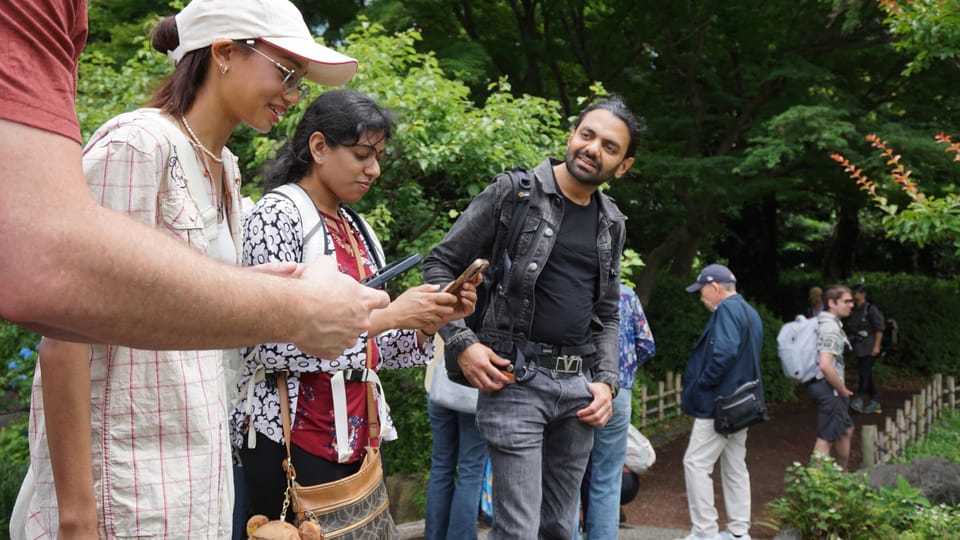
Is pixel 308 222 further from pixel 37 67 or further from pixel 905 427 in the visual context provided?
pixel 905 427

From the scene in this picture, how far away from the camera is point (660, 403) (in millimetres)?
11508

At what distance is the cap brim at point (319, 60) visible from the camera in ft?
6.14

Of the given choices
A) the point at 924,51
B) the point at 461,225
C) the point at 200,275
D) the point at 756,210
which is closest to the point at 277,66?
the point at 200,275

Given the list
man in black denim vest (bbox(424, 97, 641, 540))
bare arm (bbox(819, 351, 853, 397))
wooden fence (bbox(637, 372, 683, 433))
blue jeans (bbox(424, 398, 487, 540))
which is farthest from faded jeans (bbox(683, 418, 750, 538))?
wooden fence (bbox(637, 372, 683, 433))

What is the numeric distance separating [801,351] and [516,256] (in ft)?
18.9

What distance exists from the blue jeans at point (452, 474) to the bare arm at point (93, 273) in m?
3.59

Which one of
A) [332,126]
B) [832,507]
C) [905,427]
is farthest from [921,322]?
[332,126]

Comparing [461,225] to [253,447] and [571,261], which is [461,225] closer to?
[571,261]

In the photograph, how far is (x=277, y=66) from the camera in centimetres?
191

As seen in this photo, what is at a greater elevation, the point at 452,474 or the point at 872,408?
the point at 452,474

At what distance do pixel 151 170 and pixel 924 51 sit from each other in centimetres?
630

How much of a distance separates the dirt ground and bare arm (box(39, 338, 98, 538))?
6202 mm

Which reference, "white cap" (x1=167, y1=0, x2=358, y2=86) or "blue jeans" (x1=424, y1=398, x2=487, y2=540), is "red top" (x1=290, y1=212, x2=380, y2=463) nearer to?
"white cap" (x1=167, y1=0, x2=358, y2=86)

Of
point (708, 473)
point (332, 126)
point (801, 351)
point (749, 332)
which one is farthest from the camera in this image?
point (801, 351)
